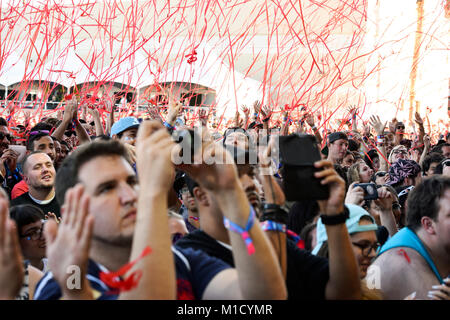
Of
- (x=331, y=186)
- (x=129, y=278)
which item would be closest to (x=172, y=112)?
(x=331, y=186)

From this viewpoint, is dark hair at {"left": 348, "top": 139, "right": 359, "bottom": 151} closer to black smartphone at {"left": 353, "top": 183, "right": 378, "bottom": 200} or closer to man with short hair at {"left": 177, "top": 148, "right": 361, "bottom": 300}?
black smartphone at {"left": 353, "top": 183, "right": 378, "bottom": 200}

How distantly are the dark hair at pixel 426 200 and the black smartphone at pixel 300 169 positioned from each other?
106 centimetres

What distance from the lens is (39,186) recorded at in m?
4.19

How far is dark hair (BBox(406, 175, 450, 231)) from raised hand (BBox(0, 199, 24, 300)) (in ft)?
6.77

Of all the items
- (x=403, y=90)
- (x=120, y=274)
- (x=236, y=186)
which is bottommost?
(x=120, y=274)

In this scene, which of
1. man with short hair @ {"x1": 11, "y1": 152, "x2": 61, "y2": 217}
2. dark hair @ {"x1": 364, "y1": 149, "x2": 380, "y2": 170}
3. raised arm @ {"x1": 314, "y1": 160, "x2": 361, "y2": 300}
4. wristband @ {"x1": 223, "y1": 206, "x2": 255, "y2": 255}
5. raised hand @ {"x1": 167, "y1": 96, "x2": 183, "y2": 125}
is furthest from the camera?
dark hair @ {"x1": 364, "y1": 149, "x2": 380, "y2": 170}

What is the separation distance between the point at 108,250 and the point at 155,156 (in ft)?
1.48

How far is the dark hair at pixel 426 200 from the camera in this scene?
9.18 feet

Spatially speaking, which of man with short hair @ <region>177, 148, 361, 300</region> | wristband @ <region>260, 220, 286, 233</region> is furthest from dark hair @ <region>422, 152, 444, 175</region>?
wristband @ <region>260, 220, 286, 233</region>

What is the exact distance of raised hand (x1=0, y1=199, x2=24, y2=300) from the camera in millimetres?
1455

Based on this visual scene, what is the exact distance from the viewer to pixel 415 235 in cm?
284

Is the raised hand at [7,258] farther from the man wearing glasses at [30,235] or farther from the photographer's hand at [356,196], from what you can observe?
the photographer's hand at [356,196]

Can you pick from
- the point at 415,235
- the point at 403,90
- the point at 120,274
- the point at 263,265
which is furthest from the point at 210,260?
the point at 403,90

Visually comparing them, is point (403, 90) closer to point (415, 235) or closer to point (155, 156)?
point (415, 235)
